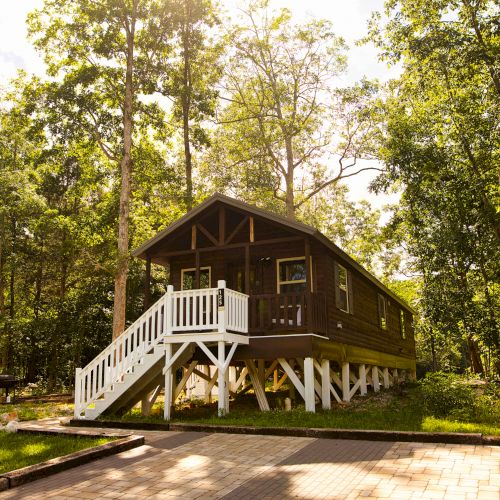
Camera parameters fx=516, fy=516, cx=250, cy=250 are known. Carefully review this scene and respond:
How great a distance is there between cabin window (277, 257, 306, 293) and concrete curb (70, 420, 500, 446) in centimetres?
622

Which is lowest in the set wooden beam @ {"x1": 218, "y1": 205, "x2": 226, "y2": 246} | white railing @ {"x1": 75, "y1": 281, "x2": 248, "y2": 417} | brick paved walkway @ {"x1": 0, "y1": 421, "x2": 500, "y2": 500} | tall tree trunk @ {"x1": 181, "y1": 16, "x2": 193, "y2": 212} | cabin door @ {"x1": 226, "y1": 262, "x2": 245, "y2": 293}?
brick paved walkway @ {"x1": 0, "y1": 421, "x2": 500, "y2": 500}

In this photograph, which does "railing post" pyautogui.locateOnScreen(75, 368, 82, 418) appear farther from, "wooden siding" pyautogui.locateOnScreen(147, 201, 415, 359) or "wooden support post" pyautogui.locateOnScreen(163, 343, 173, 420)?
"wooden siding" pyautogui.locateOnScreen(147, 201, 415, 359)

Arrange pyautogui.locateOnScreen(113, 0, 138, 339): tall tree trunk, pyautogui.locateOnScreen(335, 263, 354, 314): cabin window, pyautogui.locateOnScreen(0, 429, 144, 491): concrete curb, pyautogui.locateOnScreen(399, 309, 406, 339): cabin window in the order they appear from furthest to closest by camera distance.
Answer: pyautogui.locateOnScreen(399, 309, 406, 339): cabin window → pyautogui.locateOnScreen(113, 0, 138, 339): tall tree trunk → pyautogui.locateOnScreen(335, 263, 354, 314): cabin window → pyautogui.locateOnScreen(0, 429, 144, 491): concrete curb

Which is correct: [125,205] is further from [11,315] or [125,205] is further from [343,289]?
[11,315]

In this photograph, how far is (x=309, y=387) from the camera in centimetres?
1348

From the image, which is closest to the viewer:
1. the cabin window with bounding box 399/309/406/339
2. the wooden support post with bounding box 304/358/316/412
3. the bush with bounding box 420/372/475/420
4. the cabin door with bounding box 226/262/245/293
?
the bush with bounding box 420/372/475/420

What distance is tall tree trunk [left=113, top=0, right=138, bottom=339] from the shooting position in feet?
61.0

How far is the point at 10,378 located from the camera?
21.7 meters

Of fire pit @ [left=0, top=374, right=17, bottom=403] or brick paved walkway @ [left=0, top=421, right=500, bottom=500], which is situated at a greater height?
fire pit @ [left=0, top=374, right=17, bottom=403]

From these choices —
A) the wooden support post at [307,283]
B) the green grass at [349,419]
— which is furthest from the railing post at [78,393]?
the wooden support post at [307,283]

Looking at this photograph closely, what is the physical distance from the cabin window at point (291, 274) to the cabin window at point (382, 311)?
8.45 meters

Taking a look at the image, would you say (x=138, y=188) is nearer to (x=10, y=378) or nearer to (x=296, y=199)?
(x=10, y=378)

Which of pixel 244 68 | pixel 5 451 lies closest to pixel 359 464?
pixel 5 451

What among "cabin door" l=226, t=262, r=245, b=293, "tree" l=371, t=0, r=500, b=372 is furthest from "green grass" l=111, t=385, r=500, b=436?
"tree" l=371, t=0, r=500, b=372
